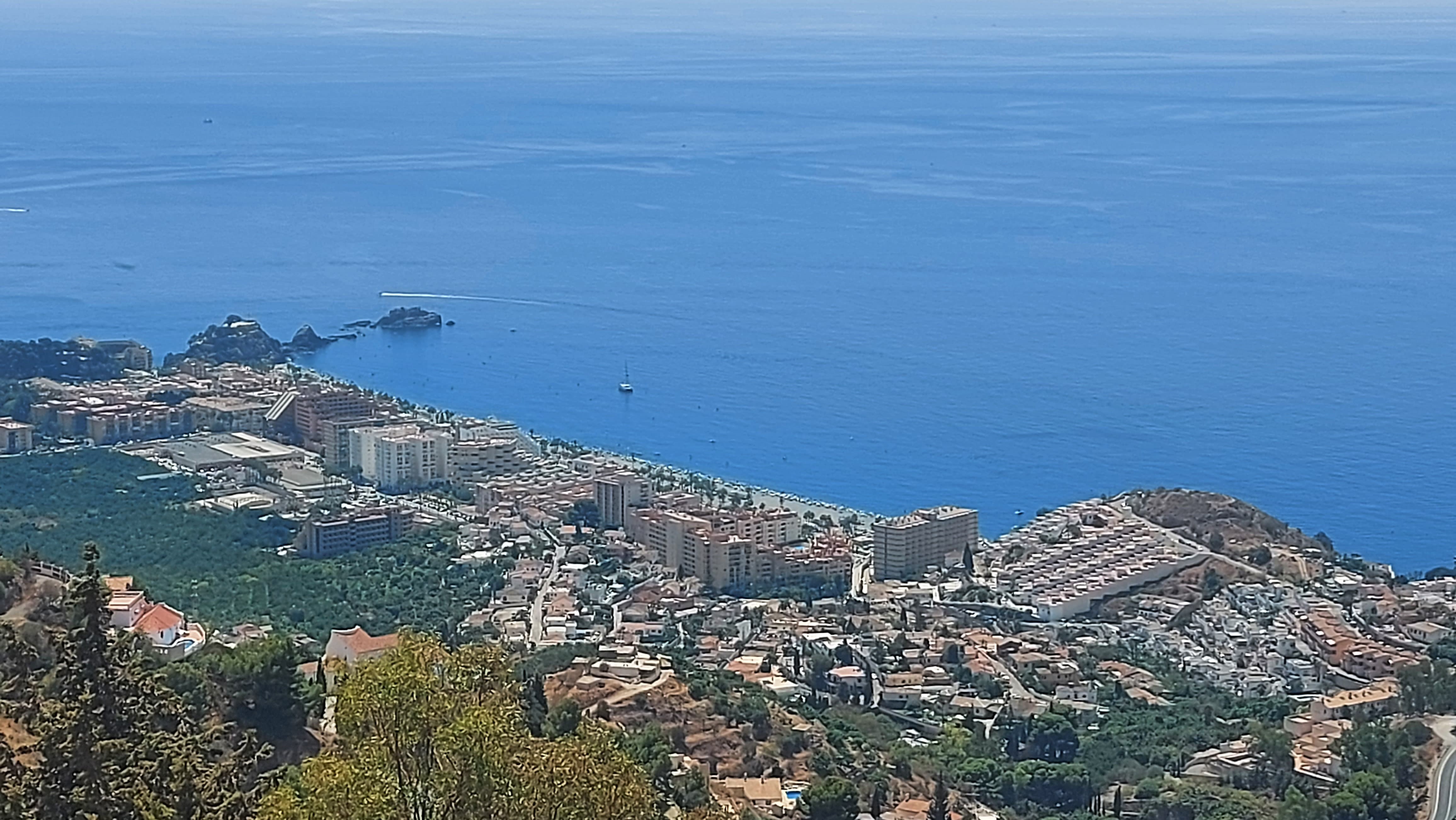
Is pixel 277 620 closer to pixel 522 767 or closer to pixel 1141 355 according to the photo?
pixel 522 767

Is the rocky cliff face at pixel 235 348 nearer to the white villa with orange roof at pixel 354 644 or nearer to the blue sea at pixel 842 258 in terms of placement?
the blue sea at pixel 842 258

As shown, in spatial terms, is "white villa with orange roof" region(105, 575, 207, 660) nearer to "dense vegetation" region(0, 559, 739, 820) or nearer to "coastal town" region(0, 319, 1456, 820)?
"coastal town" region(0, 319, 1456, 820)

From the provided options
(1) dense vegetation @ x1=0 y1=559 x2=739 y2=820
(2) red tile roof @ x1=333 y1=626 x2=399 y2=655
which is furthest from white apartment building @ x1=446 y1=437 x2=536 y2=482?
(1) dense vegetation @ x1=0 y1=559 x2=739 y2=820

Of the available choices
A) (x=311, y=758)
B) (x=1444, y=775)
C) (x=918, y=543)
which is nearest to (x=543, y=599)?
(x=918, y=543)

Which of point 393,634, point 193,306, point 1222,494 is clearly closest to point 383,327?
point 193,306

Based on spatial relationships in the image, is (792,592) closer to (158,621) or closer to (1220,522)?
(1220,522)
